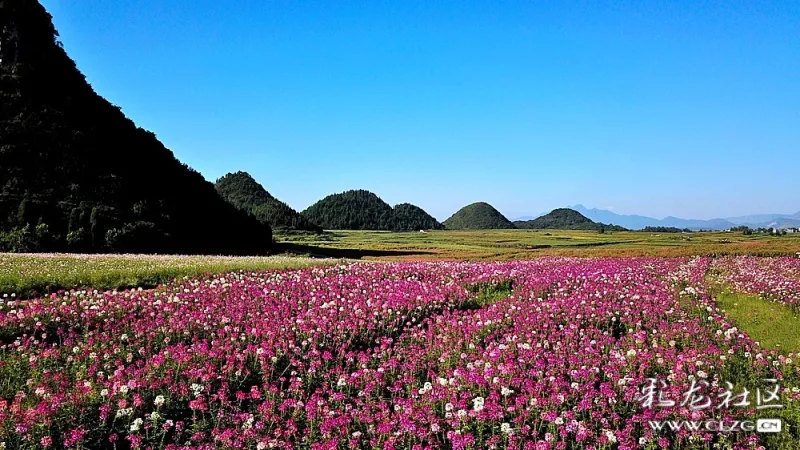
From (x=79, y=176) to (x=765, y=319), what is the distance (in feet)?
171

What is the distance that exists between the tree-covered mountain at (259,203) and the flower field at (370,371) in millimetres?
113195

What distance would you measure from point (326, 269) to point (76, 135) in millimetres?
43304

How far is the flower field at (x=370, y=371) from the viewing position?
5414mm

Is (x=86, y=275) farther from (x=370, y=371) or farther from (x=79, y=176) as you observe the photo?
(x=79, y=176)

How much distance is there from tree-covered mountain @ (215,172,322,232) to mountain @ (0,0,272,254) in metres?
61.8

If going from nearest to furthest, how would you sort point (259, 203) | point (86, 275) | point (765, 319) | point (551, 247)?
point (765, 319) → point (86, 275) → point (551, 247) → point (259, 203)

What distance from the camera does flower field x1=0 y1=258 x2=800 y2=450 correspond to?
5.41 meters

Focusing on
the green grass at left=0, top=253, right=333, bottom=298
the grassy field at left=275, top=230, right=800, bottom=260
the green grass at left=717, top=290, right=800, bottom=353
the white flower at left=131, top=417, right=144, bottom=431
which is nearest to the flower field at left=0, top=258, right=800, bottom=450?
the white flower at left=131, top=417, right=144, bottom=431

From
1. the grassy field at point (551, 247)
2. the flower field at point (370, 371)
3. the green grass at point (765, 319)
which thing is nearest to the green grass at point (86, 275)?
the flower field at point (370, 371)

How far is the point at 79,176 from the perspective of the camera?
4638 centimetres

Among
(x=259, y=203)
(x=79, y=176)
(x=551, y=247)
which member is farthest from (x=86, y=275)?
(x=259, y=203)

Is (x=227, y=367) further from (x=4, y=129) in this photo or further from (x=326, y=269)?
(x=4, y=129)

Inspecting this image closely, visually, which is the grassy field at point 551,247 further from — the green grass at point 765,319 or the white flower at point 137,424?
the white flower at point 137,424

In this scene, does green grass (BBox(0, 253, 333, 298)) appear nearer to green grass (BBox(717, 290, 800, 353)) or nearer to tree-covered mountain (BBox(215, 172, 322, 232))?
green grass (BBox(717, 290, 800, 353))
